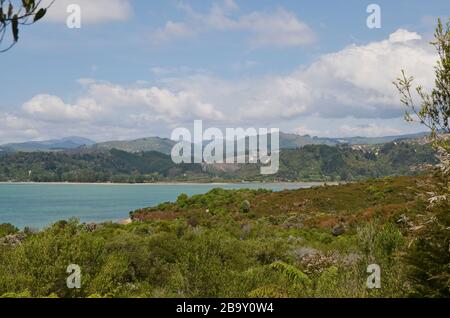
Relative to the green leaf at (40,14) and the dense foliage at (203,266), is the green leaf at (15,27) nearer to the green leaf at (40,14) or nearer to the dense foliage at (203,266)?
the green leaf at (40,14)

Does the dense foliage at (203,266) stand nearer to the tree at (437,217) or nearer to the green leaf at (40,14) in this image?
the tree at (437,217)

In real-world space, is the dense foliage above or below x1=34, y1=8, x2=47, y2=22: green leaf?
below

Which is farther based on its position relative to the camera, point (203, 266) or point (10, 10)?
point (203, 266)

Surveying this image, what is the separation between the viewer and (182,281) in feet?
41.9

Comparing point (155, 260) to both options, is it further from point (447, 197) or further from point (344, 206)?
point (344, 206)

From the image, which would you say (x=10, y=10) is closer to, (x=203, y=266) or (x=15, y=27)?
(x=15, y=27)

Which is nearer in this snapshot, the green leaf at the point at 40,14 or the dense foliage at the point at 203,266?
the green leaf at the point at 40,14

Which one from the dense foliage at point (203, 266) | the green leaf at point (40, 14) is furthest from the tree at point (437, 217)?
the green leaf at point (40, 14)

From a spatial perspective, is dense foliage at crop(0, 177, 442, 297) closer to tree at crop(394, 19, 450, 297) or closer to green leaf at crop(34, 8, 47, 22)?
tree at crop(394, 19, 450, 297)

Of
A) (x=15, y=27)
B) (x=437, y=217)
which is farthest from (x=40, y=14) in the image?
(x=437, y=217)

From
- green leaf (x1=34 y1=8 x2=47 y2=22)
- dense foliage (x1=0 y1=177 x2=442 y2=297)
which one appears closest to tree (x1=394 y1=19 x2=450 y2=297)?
dense foliage (x1=0 y1=177 x2=442 y2=297)

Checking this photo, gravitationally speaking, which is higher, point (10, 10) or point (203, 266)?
point (10, 10)

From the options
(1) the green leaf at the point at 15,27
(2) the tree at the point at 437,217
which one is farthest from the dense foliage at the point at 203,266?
(1) the green leaf at the point at 15,27

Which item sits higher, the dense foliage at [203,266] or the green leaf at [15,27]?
the green leaf at [15,27]
